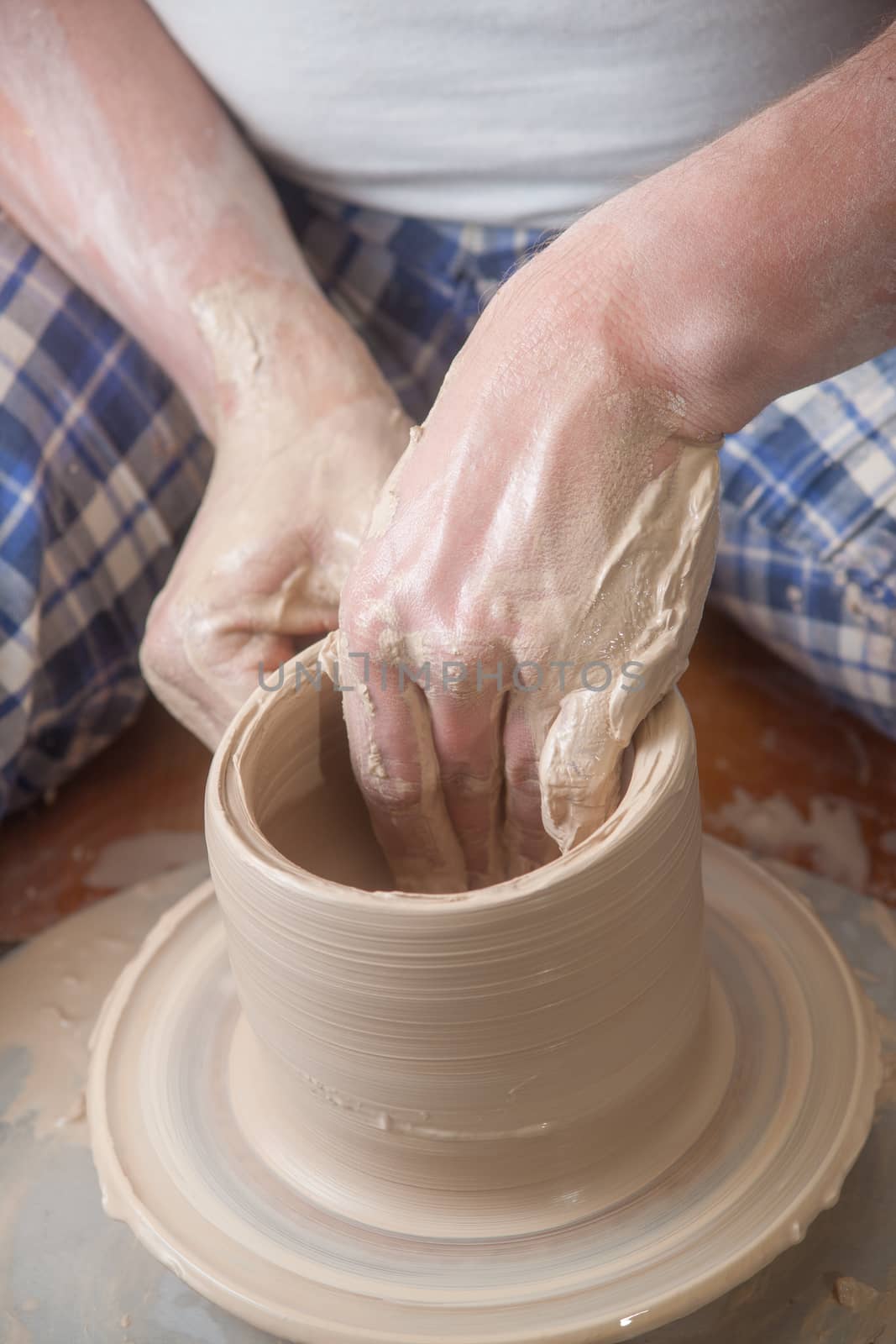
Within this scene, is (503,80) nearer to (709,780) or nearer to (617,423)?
(617,423)

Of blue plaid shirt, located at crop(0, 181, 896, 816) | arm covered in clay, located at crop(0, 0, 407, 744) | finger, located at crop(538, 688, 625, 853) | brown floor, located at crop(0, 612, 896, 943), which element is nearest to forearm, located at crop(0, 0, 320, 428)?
arm covered in clay, located at crop(0, 0, 407, 744)

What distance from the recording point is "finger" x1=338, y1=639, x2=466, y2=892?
0.90m

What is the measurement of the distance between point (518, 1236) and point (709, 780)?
2.41 ft

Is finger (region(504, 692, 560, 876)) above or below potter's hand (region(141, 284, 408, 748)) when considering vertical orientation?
→ below

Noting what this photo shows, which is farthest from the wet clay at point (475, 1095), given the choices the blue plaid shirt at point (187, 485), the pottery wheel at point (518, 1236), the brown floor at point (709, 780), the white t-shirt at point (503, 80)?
the white t-shirt at point (503, 80)

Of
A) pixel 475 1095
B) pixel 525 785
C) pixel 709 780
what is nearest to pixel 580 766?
pixel 525 785

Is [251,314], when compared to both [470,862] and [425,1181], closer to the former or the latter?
[470,862]

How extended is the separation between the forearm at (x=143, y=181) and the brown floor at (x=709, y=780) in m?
0.47

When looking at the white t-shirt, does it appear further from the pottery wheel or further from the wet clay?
the pottery wheel

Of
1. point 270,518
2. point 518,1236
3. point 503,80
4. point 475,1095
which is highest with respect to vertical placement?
point 503,80

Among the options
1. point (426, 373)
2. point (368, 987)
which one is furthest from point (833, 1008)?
point (426, 373)

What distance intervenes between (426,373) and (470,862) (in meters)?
0.81

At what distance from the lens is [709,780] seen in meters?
1.49

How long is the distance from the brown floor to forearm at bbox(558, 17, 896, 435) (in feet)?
2.20
